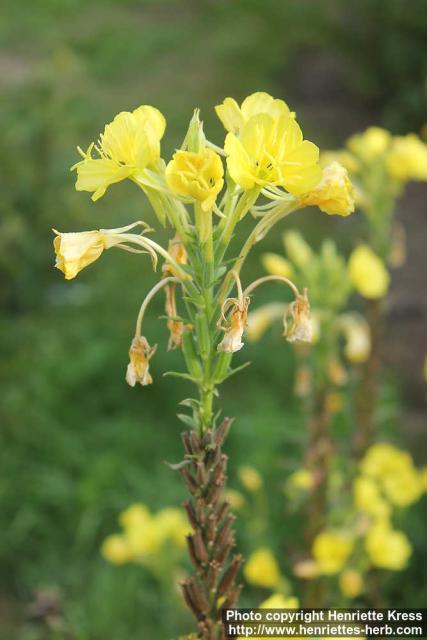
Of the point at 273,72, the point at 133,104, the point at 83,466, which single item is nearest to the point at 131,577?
the point at 83,466

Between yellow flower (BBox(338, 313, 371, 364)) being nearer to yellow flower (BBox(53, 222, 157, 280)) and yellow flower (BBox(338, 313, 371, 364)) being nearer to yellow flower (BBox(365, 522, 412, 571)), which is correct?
yellow flower (BBox(365, 522, 412, 571))

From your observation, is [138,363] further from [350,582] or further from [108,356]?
[108,356]

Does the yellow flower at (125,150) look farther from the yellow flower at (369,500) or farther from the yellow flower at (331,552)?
the yellow flower at (369,500)

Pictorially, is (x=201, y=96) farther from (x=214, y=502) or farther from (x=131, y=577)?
(x=214, y=502)

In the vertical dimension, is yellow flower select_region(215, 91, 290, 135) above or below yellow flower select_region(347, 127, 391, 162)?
below

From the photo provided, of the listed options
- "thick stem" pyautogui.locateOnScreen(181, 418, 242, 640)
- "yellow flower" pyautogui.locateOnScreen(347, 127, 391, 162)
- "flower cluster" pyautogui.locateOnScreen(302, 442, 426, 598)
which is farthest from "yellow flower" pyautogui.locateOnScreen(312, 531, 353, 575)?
"yellow flower" pyautogui.locateOnScreen(347, 127, 391, 162)

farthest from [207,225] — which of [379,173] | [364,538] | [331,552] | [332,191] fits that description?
[379,173]
